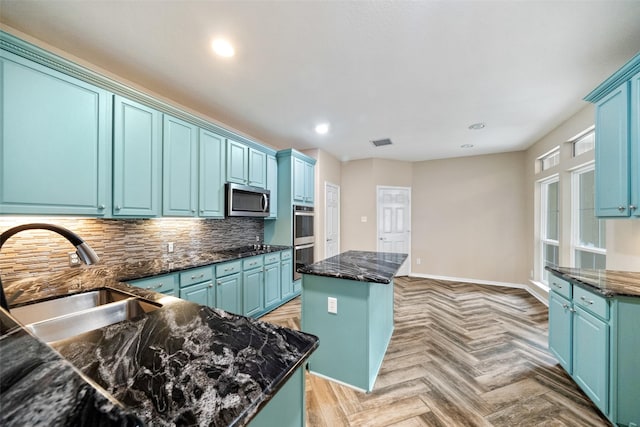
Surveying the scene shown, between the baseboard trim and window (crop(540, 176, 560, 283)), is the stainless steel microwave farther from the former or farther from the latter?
window (crop(540, 176, 560, 283))

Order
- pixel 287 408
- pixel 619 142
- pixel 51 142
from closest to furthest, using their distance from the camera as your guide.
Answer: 1. pixel 287 408
2. pixel 51 142
3. pixel 619 142

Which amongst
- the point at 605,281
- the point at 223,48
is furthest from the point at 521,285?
the point at 223,48

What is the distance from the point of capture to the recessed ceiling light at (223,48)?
5.90 ft

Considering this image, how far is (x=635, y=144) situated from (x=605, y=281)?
3.27 feet

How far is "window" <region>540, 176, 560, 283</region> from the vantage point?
3773 millimetres

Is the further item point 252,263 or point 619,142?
point 252,263

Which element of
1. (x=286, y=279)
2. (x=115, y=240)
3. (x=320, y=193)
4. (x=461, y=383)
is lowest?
(x=461, y=383)

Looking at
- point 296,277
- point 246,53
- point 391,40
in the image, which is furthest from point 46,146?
point 296,277

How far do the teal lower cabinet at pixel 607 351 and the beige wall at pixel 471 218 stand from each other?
3304mm

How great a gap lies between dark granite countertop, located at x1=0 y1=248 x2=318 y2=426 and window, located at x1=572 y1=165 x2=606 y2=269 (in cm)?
384

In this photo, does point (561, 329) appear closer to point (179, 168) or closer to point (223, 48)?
point (223, 48)

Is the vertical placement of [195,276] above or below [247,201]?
below

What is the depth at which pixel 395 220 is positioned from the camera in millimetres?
5441

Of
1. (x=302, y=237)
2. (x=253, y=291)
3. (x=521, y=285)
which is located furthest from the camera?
(x=521, y=285)
